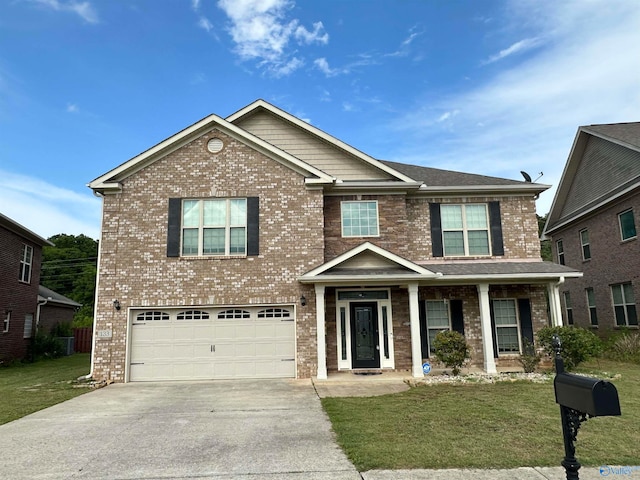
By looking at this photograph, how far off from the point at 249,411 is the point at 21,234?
1532cm

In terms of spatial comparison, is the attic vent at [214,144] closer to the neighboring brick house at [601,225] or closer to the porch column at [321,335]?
the porch column at [321,335]

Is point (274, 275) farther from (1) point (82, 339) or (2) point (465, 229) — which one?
(1) point (82, 339)

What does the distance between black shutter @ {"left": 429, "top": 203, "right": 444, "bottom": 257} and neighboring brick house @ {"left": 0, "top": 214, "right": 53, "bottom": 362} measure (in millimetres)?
15264

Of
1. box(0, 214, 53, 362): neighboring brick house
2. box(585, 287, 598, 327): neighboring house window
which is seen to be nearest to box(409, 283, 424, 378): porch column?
box(585, 287, 598, 327): neighboring house window

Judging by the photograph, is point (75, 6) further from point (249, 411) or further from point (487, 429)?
point (487, 429)

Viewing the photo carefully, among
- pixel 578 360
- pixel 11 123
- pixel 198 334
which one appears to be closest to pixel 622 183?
pixel 578 360

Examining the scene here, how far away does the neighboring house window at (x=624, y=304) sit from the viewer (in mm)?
16453

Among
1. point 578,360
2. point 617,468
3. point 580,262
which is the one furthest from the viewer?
point 580,262

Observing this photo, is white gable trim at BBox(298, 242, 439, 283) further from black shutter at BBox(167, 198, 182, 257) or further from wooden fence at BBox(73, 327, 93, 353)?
wooden fence at BBox(73, 327, 93, 353)

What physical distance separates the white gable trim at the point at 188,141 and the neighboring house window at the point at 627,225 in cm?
1168

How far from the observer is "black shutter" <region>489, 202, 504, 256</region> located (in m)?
13.9


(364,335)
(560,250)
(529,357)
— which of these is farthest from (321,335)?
(560,250)

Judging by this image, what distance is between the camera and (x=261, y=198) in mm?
12781

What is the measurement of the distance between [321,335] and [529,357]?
5710 mm
